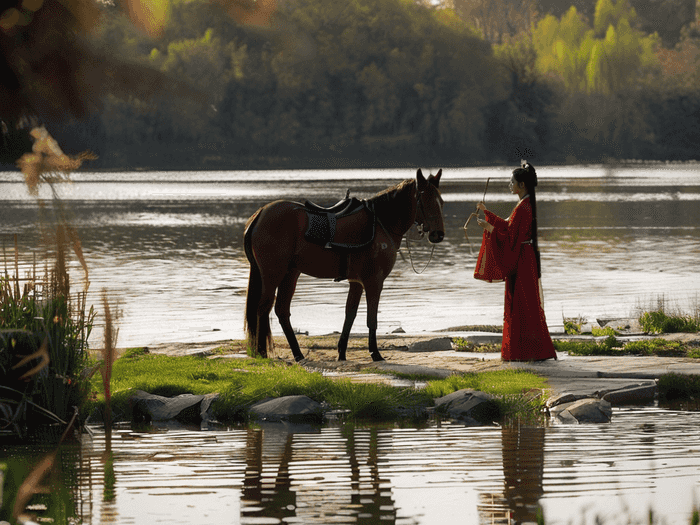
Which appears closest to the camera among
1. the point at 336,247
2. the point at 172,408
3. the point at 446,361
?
the point at 172,408

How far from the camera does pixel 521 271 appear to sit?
30.7ft

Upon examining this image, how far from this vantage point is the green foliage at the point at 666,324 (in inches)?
463

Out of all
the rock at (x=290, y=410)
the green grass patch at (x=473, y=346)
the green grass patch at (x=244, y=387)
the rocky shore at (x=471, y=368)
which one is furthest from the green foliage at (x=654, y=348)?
the rock at (x=290, y=410)

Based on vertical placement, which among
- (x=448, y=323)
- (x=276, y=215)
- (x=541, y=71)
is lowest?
(x=448, y=323)

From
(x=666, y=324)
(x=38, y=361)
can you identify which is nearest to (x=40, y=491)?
(x=38, y=361)

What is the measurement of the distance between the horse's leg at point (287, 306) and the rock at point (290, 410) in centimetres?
210

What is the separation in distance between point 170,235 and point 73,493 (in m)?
28.4

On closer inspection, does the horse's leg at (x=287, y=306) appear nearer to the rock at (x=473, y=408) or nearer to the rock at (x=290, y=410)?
the rock at (x=290, y=410)

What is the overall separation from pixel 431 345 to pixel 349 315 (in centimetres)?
115

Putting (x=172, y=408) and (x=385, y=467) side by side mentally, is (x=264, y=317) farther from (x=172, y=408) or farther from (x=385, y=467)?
(x=385, y=467)

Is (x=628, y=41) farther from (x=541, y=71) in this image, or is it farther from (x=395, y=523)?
(x=395, y=523)

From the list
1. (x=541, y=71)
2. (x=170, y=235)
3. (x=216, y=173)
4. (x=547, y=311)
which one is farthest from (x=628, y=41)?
(x=547, y=311)

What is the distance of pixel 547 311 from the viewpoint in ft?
51.1

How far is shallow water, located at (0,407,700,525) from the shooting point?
487cm
